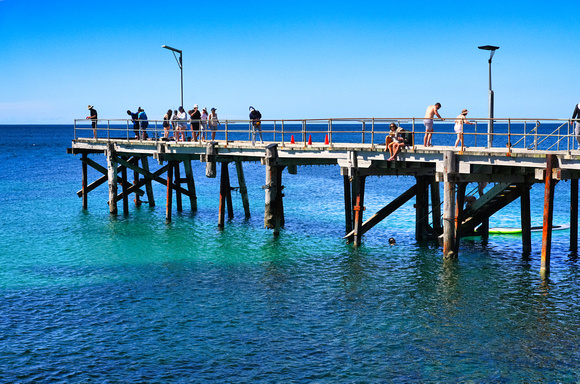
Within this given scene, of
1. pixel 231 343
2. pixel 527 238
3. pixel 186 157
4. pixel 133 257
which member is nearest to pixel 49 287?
pixel 133 257

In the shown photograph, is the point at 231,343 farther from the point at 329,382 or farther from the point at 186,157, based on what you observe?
the point at 186,157

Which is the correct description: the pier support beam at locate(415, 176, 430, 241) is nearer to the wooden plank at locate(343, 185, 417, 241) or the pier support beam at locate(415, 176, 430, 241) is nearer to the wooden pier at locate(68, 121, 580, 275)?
the wooden pier at locate(68, 121, 580, 275)

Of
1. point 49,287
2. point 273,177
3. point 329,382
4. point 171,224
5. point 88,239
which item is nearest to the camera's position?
point 329,382

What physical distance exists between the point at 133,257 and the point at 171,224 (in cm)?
683

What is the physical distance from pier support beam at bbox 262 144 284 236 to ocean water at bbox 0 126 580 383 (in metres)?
0.83

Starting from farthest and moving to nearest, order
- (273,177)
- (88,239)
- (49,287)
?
(88,239) < (273,177) < (49,287)

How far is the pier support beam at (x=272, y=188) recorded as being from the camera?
24922 mm

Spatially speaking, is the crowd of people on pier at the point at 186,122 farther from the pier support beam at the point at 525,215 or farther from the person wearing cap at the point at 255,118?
the pier support beam at the point at 525,215

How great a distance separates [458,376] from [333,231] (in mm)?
14952

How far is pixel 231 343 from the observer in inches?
584

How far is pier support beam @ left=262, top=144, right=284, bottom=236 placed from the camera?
81.8 ft

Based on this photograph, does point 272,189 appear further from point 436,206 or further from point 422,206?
point 436,206

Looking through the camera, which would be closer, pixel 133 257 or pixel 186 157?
pixel 133 257

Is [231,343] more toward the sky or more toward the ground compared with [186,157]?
more toward the ground
